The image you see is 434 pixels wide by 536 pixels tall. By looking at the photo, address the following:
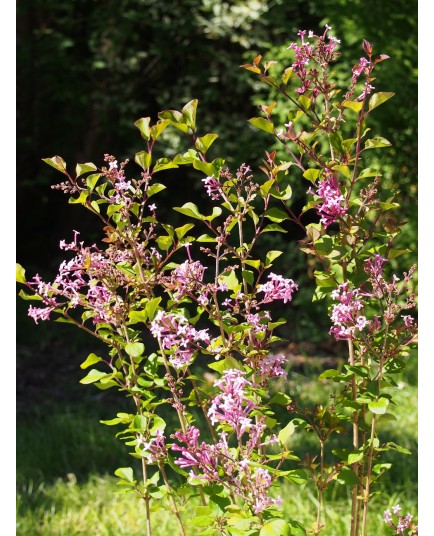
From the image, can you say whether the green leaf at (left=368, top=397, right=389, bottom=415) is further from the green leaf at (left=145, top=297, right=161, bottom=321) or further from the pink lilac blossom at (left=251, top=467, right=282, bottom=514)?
the green leaf at (left=145, top=297, right=161, bottom=321)

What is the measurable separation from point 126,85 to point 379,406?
5.93 meters

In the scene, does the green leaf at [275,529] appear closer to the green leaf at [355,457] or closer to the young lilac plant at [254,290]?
the young lilac plant at [254,290]

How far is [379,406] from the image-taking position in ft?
5.04

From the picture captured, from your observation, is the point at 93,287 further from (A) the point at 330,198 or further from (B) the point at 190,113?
(A) the point at 330,198

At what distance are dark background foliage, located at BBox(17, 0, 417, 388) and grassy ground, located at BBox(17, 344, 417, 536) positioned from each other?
5.33 feet

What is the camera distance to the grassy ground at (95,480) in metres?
3.03

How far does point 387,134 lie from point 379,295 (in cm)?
461

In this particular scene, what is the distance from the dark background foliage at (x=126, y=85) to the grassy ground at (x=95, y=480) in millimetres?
1625

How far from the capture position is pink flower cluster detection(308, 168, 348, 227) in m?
1.59

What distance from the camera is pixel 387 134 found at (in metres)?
5.96

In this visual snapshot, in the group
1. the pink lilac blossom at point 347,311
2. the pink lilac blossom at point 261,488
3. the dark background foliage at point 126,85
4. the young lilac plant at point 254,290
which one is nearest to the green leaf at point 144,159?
the young lilac plant at point 254,290

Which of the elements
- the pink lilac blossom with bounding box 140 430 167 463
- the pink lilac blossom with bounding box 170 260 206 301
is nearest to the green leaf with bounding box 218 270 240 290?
the pink lilac blossom with bounding box 170 260 206 301

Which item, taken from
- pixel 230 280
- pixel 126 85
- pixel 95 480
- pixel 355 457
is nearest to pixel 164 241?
pixel 230 280
